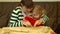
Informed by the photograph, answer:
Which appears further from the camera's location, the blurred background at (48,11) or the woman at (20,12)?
the blurred background at (48,11)

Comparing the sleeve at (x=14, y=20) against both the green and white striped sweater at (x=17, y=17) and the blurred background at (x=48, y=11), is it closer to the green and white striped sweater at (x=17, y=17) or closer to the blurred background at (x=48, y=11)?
the green and white striped sweater at (x=17, y=17)

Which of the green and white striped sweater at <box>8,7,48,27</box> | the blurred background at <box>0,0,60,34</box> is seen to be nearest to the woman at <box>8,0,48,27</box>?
the green and white striped sweater at <box>8,7,48,27</box>

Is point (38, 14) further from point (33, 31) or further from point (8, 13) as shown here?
point (8, 13)

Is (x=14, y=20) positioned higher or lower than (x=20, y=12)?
lower

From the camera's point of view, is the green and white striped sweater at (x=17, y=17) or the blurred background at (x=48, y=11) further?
the blurred background at (x=48, y=11)

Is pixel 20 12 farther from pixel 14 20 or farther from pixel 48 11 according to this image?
pixel 48 11

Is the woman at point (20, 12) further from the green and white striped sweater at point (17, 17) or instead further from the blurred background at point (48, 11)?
the blurred background at point (48, 11)

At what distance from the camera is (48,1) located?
2.24 m

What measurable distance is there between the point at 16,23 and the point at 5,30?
0.32 meters

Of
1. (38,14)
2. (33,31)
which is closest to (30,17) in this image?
(38,14)

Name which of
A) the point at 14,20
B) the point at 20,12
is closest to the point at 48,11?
the point at 20,12

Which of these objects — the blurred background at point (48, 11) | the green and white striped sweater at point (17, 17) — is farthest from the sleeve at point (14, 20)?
the blurred background at point (48, 11)

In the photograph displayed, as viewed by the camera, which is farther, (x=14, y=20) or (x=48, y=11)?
(x=48, y=11)

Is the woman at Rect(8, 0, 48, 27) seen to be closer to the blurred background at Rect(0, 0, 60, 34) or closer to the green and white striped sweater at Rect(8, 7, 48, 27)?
the green and white striped sweater at Rect(8, 7, 48, 27)
